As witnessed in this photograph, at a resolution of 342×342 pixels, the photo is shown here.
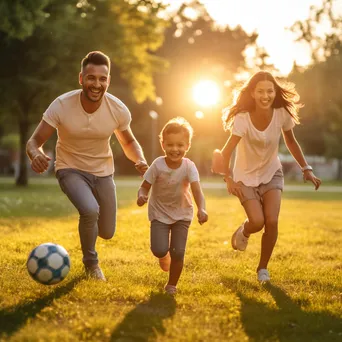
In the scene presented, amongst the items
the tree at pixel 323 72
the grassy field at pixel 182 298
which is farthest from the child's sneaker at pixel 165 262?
the tree at pixel 323 72

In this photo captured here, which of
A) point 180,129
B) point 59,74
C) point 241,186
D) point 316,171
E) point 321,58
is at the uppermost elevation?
point 321,58

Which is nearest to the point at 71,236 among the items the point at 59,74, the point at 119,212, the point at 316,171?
the point at 119,212

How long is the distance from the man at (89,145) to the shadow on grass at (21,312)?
94cm

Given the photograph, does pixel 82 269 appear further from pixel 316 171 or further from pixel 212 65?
pixel 316 171

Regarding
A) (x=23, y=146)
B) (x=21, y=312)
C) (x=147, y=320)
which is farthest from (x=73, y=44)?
(x=147, y=320)

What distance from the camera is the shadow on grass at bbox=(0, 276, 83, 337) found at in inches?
189

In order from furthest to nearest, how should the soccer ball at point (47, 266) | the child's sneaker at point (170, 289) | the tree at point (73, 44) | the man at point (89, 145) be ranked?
1. the tree at point (73, 44)
2. the man at point (89, 145)
3. the child's sneaker at point (170, 289)
4. the soccer ball at point (47, 266)

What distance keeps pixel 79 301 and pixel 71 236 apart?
5.23 metres

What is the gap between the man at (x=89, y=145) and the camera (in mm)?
6594

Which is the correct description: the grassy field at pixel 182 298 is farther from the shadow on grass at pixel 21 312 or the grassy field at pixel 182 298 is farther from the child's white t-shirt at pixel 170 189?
the child's white t-shirt at pixel 170 189

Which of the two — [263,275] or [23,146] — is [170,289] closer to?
[263,275]

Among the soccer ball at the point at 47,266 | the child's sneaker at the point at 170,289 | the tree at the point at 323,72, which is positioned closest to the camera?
the soccer ball at the point at 47,266

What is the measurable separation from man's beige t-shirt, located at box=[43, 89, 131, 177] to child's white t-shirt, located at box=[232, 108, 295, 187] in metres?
1.27

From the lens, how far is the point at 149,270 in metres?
7.52
